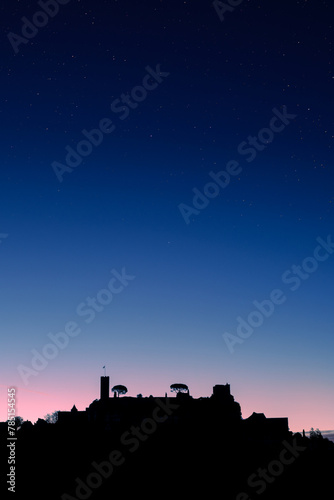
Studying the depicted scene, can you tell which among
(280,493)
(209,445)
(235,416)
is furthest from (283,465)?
(235,416)

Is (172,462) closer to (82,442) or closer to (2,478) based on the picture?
(82,442)

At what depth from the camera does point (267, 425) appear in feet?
139

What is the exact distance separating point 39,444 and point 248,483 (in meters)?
15.1

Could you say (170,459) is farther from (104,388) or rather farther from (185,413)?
(104,388)

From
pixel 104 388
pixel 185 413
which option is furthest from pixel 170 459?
pixel 104 388

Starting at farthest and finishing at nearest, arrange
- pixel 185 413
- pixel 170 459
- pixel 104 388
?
pixel 104 388 < pixel 185 413 < pixel 170 459

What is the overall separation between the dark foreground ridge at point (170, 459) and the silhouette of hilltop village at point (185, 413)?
0.14 m

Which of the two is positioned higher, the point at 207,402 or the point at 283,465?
the point at 207,402

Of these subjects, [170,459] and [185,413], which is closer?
[170,459]

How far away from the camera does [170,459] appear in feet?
107

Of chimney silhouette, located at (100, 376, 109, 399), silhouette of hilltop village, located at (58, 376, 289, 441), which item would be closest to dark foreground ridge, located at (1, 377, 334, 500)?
silhouette of hilltop village, located at (58, 376, 289, 441)

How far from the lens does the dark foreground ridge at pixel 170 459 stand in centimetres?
2983

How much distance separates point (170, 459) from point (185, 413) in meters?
8.10

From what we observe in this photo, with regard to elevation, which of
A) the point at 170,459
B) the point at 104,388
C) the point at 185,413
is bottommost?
the point at 170,459
